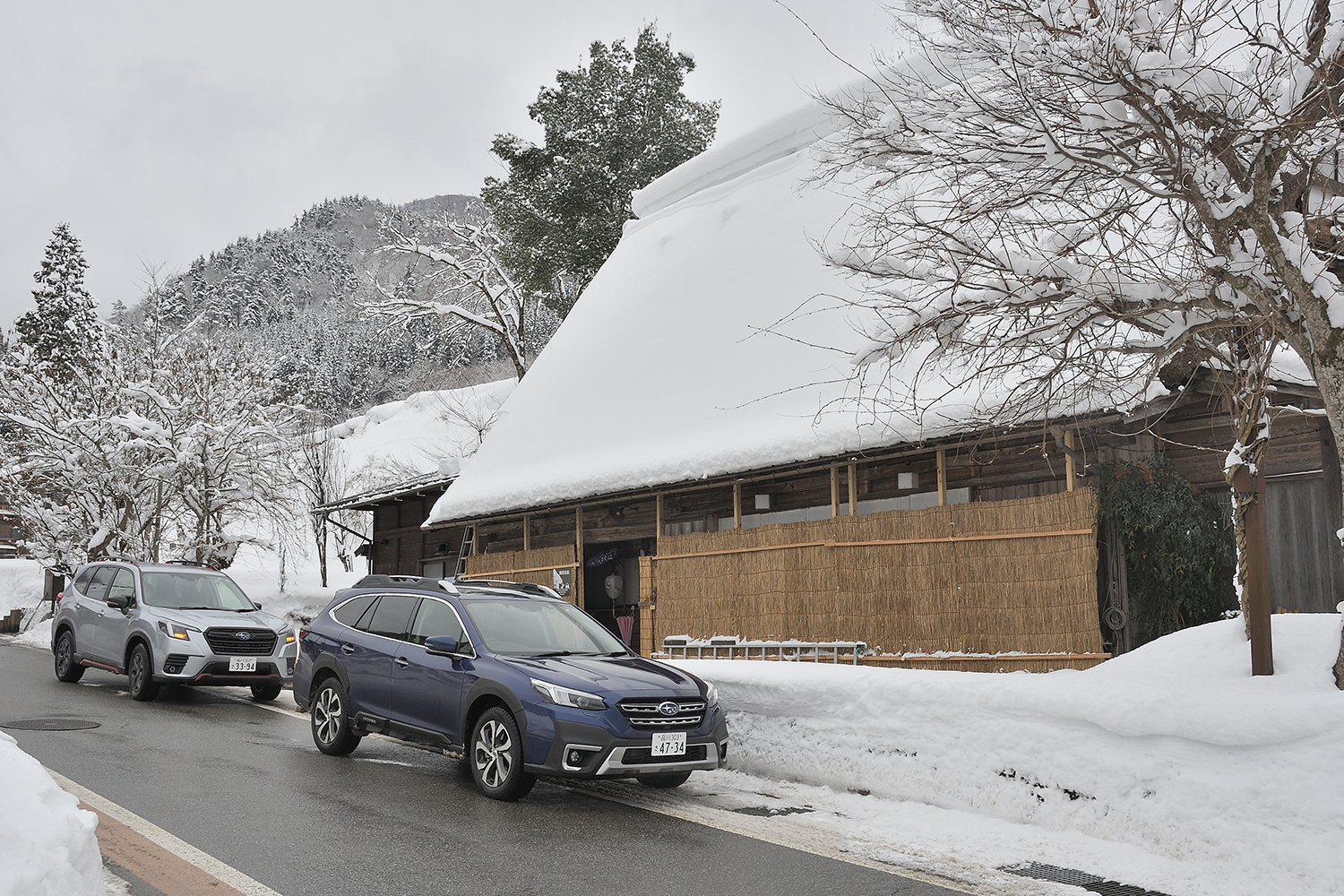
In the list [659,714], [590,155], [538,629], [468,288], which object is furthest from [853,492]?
[468,288]

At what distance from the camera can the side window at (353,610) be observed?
32.0 feet

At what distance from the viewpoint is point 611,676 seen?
7.79 m

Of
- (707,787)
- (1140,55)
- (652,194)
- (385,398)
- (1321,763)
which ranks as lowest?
(707,787)

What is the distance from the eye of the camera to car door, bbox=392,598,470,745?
812 centimetres

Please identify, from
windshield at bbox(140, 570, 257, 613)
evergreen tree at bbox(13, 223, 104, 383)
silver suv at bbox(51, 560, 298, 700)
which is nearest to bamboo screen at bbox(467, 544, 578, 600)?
windshield at bbox(140, 570, 257, 613)

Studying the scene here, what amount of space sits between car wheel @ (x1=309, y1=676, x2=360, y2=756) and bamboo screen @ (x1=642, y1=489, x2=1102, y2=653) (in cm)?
600

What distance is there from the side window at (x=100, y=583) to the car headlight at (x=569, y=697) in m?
9.97

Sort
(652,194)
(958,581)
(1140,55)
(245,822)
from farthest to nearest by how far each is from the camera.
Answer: (652,194), (958,581), (245,822), (1140,55)

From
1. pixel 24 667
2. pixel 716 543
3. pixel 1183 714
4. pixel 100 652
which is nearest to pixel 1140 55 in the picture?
pixel 1183 714

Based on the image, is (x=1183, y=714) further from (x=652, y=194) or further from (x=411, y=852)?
(x=652, y=194)

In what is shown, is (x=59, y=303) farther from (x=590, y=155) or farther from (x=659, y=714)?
(x=659, y=714)

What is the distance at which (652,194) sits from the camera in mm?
24406

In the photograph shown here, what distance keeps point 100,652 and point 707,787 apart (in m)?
9.90

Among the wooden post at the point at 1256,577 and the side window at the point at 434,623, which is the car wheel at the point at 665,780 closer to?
the side window at the point at 434,623
